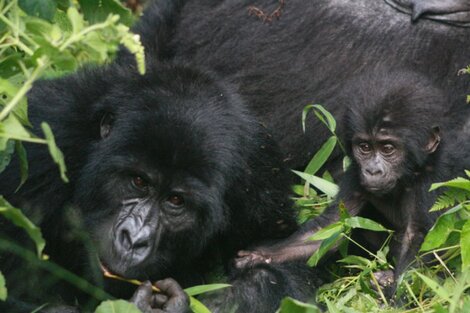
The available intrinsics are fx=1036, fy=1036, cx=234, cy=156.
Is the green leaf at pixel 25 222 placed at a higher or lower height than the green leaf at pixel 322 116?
higher

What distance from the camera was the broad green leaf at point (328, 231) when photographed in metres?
5.49

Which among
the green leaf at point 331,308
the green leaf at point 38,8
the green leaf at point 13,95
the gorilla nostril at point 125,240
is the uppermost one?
the green leaf at point 38,8

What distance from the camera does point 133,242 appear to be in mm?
4793

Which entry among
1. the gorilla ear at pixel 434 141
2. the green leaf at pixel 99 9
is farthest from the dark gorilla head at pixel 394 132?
the green leaf at pixel 99 9

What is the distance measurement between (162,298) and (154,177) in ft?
1.92

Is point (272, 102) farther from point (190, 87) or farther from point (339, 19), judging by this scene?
point (190, 87)

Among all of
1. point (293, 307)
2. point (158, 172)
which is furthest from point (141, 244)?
point (293, 307)

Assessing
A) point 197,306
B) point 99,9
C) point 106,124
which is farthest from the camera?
point 106,124

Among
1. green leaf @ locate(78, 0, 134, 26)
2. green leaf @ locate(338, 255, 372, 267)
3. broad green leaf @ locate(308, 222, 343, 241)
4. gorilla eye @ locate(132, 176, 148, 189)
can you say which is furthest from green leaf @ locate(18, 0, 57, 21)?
green leaf @ locate(338, 255, 372, 267)

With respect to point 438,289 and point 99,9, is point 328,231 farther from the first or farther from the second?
point 99,9

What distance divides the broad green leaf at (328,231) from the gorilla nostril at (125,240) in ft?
3.70

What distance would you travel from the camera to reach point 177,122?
16.4 feet

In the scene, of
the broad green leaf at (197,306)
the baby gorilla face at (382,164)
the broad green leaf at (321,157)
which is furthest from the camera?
the broad green leaf at (321,157)

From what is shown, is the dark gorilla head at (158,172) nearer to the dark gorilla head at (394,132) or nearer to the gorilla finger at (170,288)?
the gorilla finger at (170,288)
